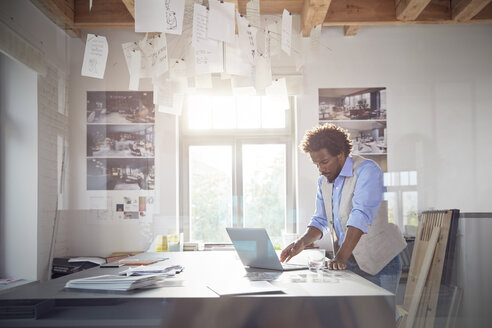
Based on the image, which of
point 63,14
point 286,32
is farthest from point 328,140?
point 63,14

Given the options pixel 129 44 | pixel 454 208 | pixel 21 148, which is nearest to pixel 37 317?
pixel 21 148

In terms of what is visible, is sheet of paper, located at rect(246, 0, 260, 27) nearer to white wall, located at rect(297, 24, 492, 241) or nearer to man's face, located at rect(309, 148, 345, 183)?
white wall, located at rect(297, 24, 492, 241)

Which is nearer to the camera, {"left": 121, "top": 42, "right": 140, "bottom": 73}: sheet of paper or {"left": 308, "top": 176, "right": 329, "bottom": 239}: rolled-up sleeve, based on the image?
{"left": 121, "top": 42, "right": 140, "bottom": 73}: sheet of paper

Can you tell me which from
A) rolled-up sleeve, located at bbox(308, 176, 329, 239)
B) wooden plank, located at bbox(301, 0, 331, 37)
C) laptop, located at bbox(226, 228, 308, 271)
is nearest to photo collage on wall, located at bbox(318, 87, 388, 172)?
rolled-up sleeve, located at bbox(308, 176, 329, 239)

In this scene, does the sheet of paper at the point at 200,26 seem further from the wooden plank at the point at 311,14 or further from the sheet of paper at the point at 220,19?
the wooden plank at the point at 311,14

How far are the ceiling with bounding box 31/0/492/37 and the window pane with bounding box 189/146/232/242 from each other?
1.92ft

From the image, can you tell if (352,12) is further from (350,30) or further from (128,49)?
(128,49)

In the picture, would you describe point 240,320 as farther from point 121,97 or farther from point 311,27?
point 311,27

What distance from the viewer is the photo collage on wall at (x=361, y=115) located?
183cm

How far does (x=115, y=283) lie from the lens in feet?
3.63

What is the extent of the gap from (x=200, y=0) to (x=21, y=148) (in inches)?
34.5

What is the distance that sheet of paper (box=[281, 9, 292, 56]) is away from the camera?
78.4 inches

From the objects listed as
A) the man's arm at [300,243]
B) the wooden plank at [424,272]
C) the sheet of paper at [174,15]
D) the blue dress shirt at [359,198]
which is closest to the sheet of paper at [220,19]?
the sheet of paper at [174,15]

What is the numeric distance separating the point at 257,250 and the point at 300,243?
0.37 meters
